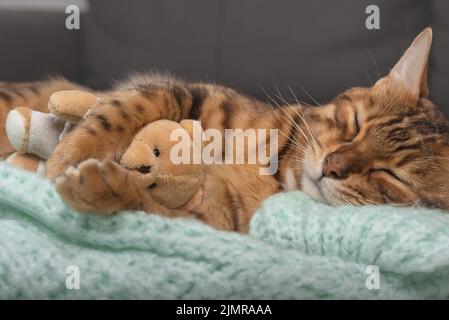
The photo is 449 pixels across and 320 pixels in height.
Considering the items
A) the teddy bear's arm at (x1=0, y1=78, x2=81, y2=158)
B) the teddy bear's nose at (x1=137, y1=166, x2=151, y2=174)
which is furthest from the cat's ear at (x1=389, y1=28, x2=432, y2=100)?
the teddy bear's arm at (x1=0, y1=78, x2=81, y2=158)

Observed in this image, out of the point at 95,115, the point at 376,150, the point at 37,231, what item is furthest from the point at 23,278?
the point at 376,150

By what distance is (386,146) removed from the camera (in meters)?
1.19

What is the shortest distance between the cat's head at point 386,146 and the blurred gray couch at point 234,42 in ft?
1.89

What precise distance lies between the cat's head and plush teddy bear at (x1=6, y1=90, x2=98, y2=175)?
0.55m

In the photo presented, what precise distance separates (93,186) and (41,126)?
0.43m

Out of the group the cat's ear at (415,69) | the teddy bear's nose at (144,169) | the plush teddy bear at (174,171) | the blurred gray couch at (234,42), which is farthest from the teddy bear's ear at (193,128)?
the blurred gray couch at (234,42)

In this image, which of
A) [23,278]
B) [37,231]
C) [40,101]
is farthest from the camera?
[40,101]

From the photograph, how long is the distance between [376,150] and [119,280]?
25.5 inches

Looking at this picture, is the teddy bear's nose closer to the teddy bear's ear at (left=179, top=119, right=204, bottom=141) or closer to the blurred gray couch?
the teddy bear's ear at (left=179, top=119, right=204, bottom=141)

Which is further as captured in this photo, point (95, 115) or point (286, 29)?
point (286, 29)

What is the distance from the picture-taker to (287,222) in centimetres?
104

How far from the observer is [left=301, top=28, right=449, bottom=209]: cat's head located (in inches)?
45.2

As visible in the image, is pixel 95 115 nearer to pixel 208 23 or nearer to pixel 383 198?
pixel 383 198
